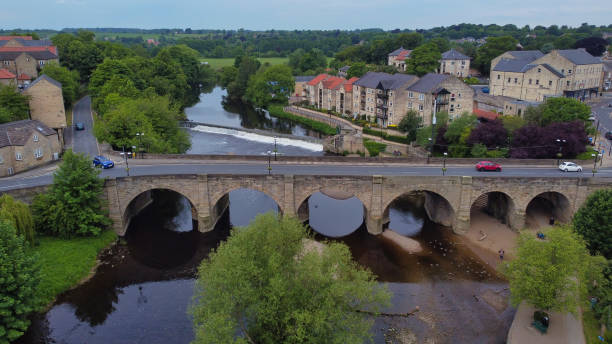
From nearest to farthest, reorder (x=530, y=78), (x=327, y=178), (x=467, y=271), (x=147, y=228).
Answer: (x=467, y=271)
(x=327, y=178)
(x=147, y=228)
(x=530, y=78)

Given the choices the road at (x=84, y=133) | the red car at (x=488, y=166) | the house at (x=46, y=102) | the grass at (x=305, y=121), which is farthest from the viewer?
the grass at (x=305, y=121)

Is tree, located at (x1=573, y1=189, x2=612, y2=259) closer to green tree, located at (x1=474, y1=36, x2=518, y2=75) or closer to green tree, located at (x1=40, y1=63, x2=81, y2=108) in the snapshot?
green tree, located at (x1=40, y1=63, x2=81, y2=108)

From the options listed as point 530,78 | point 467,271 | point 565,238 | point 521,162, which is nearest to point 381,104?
point 530,78

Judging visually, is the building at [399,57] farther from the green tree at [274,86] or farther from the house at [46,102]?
the house at [46,102]

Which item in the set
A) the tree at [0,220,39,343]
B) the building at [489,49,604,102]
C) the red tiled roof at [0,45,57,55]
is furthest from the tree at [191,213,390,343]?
the red tiled roof at [0,45,57,55]

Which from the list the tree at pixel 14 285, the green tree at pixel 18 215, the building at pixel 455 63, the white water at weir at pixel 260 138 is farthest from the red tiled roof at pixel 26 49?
the building at pixel 455 63

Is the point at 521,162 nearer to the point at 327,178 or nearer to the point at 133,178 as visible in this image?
the point at 327,178
